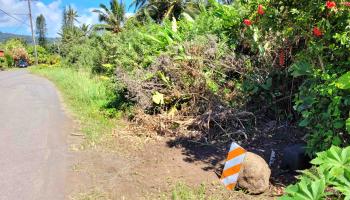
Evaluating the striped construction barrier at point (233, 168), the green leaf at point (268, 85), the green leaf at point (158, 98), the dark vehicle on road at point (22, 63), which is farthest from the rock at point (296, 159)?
the dark vehicle on road at point (22, 63)

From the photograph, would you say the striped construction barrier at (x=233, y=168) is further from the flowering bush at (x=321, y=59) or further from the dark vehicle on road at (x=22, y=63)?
the dark vehicle on road at (x=22, y=63)

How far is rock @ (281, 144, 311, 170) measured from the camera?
502 centimetres

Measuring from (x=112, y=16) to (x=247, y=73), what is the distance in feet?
91.0

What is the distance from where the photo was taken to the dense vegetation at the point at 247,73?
14.1ft

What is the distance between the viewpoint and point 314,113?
14.6 feet

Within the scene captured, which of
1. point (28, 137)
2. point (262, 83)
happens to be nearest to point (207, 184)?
point (262, 83)

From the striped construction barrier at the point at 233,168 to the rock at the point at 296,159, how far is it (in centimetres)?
73

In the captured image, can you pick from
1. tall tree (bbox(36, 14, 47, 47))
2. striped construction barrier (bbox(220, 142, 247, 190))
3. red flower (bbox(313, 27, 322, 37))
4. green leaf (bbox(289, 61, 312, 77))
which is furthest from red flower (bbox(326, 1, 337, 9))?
tall tree (bbox(36, 14, 47, 47))

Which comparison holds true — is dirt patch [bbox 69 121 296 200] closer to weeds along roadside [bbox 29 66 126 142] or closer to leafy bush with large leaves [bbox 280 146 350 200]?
weeds along roadside [bbox 29 66 126 142]

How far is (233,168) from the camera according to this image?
15.9ft

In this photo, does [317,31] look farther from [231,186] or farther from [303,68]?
[231,186]

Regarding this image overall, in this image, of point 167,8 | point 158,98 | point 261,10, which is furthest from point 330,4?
point 167,8

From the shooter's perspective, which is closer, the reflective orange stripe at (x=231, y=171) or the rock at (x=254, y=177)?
the rock at (x=254, y=177)

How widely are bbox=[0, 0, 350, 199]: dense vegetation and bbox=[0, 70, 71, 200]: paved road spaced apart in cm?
166
